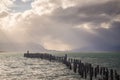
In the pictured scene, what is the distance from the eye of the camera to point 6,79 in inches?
1722

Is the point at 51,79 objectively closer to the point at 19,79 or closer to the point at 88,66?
the point at 19,79

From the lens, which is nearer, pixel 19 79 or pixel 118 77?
pixel 118 77

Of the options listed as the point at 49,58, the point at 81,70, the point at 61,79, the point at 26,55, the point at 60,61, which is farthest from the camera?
the point at 26,55

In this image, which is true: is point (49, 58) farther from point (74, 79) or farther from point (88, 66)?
point (74, 79)

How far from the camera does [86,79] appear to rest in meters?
45.2

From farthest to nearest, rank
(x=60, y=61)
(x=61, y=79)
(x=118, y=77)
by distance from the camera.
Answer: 1. (x=60, y=61)
2. (x=61, y=79)
3. (x=118, y=77)

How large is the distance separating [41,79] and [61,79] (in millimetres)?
3428

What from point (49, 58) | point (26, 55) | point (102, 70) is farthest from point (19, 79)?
point (26, 55)

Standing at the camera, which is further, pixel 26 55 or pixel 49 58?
pixel 26 55

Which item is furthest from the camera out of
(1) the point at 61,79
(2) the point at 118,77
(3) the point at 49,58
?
(3) the point at 49,58

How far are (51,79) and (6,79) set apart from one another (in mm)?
7847

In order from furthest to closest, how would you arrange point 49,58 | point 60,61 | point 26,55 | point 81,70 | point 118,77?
1. point 26,55
2. point 49,58
3. point 60,61
4. point 81,70
5. point 118,77

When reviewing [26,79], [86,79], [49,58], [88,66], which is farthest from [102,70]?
[49,58]

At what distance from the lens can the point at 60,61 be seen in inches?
3287
